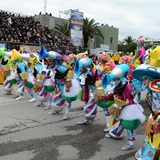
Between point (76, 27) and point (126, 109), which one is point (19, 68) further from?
point (76, 27)

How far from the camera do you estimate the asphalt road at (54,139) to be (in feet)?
14.3

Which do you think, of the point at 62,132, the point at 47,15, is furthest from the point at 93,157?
the point at 47,15

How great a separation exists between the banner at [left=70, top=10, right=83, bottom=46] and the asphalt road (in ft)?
71.2

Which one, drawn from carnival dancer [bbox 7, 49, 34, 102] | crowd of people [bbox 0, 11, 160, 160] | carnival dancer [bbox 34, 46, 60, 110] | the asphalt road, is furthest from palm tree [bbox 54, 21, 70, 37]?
the asphalt road

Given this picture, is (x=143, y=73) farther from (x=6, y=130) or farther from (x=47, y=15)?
(x=47, y=15)

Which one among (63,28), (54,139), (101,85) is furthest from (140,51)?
(63,28)

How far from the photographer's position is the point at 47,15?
30.3 m

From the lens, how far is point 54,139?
5.09m

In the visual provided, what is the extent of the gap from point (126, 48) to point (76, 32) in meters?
29.0

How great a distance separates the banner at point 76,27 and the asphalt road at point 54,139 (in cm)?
2170

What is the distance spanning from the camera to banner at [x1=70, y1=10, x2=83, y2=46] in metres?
28.2

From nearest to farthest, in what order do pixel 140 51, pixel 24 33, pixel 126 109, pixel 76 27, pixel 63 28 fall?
pixel 126 109 < pixel 140 51 < pixel 24 33 < pixel 76 27 < pixel 63 28

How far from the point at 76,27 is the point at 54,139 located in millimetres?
24697

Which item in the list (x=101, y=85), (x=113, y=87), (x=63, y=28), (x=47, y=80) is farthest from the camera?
(x=63, y=28)
